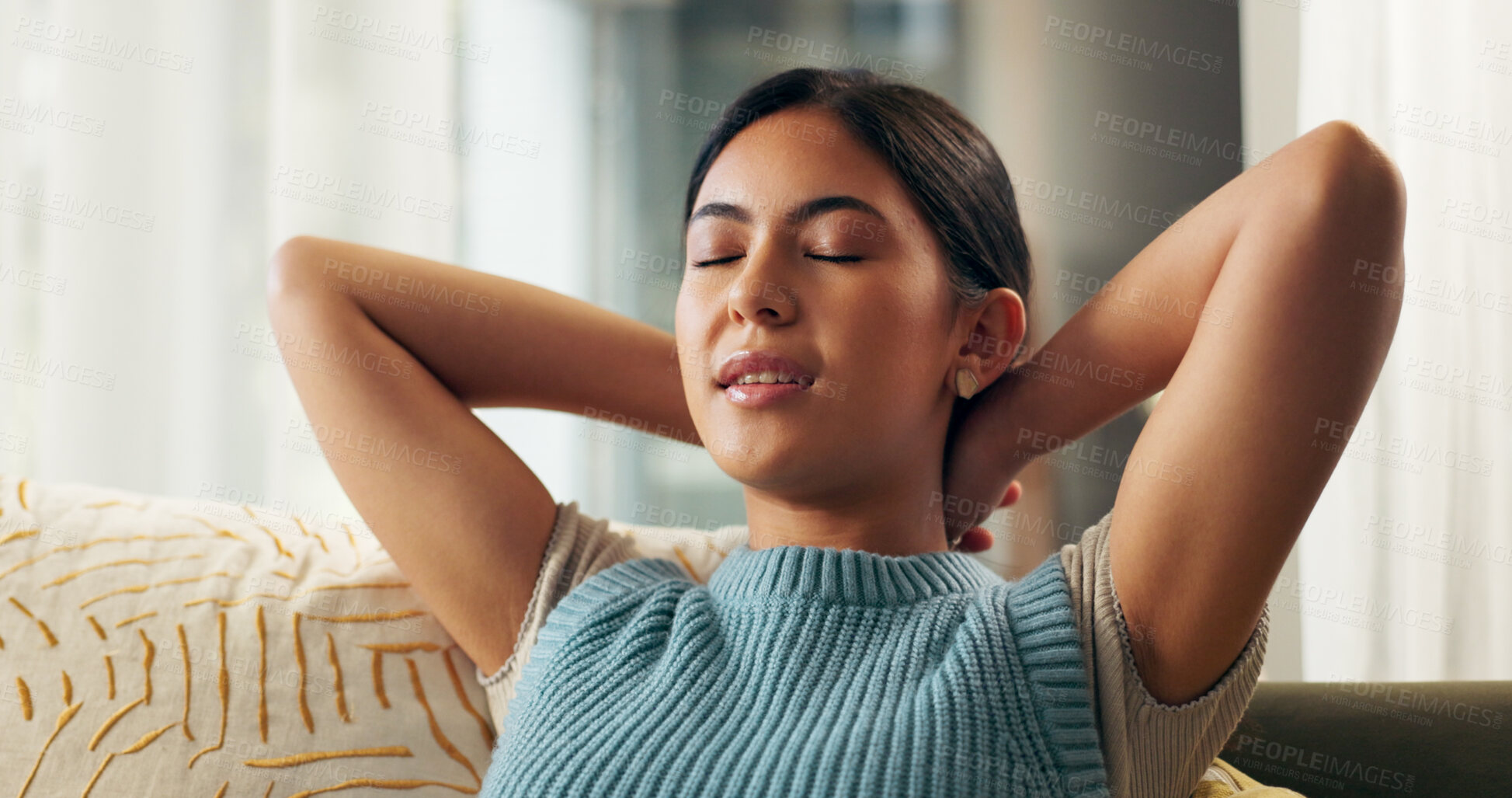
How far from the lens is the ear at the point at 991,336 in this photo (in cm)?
97

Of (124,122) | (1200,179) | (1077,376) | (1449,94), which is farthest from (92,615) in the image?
(1200,179)

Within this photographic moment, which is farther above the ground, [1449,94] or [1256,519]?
[1449,94]

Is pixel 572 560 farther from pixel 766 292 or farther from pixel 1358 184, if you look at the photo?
pixel 1358 184

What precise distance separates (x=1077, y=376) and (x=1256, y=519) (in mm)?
251

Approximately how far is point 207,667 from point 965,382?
0.73m

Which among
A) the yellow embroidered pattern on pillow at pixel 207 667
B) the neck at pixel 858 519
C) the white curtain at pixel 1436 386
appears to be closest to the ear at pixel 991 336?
the neck at pixel 858 519

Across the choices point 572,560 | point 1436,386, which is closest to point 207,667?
point 572,560

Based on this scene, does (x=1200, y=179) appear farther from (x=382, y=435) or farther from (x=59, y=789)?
(x=59, y=789)

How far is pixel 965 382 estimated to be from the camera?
96 cm

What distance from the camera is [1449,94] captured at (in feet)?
5.45

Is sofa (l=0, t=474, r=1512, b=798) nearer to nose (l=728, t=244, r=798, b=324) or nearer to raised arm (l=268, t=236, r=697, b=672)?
raised arm (l=268, t=236, r=697, b=672)

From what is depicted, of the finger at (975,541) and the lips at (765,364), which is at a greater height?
the lips at (765,364)

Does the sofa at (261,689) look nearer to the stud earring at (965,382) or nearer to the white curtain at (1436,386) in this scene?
the stud earring at (965,382)

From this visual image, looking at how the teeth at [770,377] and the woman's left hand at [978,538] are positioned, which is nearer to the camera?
the teeth at [770,377]
